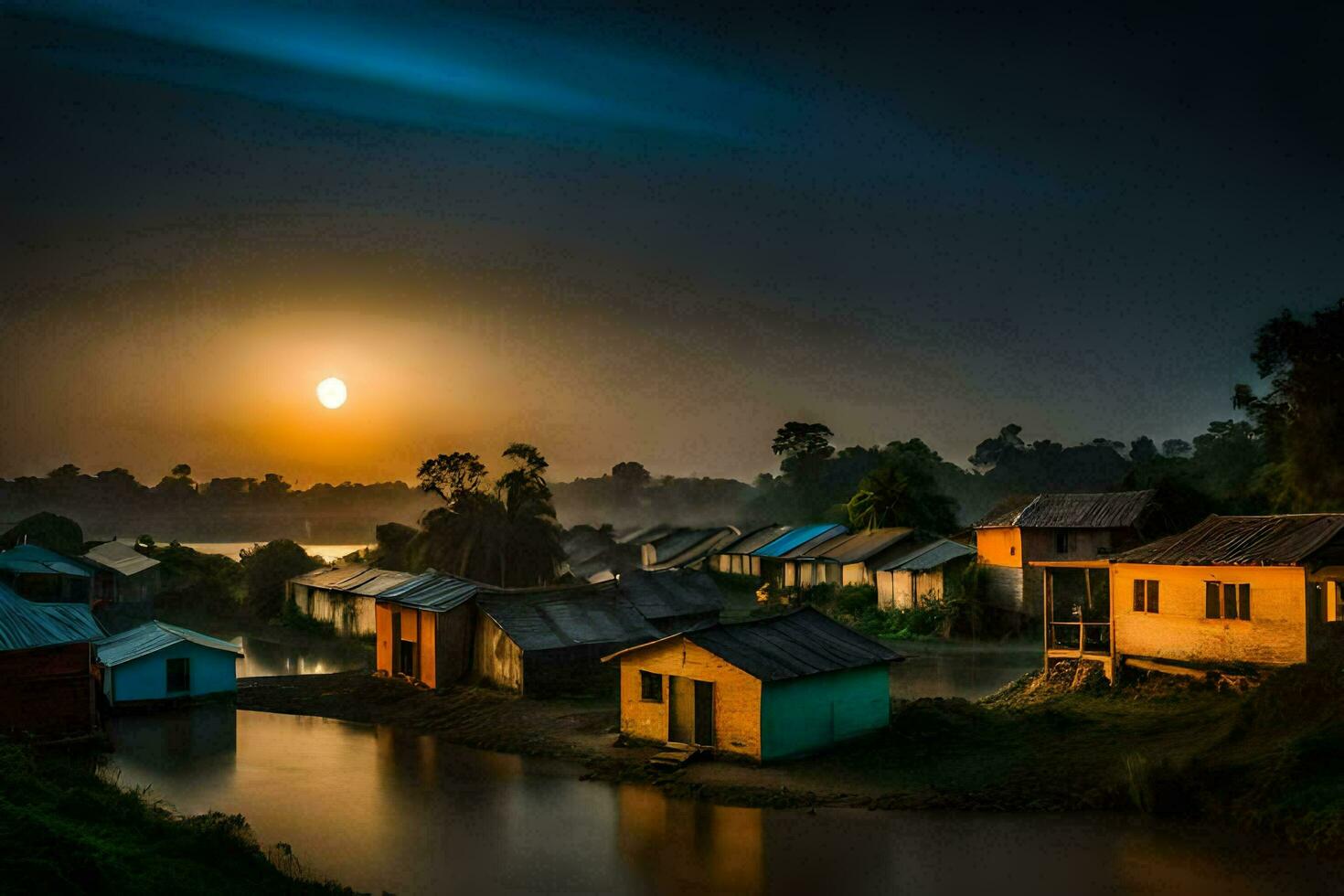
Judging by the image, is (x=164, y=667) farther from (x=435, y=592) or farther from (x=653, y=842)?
(x=653, y=842)

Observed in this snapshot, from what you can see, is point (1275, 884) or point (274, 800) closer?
point (1275, 884)

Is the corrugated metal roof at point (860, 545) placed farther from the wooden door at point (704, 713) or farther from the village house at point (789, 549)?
the wooden door at point (704, 713)

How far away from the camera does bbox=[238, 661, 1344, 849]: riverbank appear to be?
67.3ft

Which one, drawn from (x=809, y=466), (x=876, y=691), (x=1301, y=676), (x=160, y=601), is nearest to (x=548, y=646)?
(x=876, y=691)

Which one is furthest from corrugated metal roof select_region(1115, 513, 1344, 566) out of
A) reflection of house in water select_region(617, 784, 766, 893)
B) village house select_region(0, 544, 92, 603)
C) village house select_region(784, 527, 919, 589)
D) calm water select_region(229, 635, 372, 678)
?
village house select_region(0, 544, 92, 603)

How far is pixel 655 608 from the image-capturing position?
141 ft

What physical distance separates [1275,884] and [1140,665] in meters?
13.1

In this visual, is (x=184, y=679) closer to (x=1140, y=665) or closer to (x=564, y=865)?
(x=564, y=865)

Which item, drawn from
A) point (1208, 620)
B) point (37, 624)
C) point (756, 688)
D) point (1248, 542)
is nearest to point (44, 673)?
point (37, 624)

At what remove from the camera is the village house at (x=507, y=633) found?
34844 millimetres

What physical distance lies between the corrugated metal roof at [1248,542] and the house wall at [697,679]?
12.7 meters

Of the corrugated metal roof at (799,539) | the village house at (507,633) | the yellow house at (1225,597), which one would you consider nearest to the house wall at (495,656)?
the village house at (507,633)

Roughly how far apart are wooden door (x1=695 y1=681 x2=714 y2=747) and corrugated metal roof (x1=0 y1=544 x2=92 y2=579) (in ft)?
128

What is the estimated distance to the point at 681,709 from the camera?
86.5 ft
